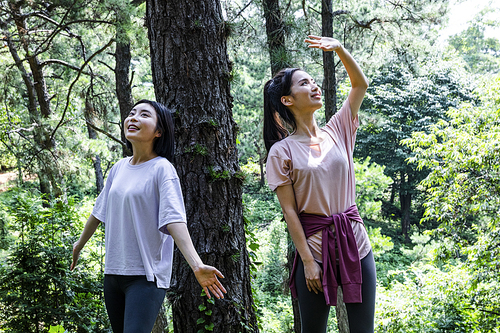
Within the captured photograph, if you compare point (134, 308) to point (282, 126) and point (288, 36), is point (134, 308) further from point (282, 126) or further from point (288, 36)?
point (288, 36)

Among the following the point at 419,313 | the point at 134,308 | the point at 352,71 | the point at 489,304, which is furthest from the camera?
the point at 419,313

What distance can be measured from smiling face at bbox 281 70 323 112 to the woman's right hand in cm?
73

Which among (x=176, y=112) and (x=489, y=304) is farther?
(x=489, y=304)

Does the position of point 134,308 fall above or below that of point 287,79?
below

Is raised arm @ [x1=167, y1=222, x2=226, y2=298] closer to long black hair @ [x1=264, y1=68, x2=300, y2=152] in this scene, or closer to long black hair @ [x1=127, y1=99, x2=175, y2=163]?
long black hair @ [x1=127, y1=99, x2=175, y2=163]

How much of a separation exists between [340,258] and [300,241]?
18 centimetres

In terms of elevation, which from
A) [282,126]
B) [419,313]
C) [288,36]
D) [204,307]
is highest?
[288,36]

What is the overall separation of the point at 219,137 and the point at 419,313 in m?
5.35

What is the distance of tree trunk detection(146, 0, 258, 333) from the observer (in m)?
2.40

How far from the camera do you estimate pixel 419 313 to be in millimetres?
6176

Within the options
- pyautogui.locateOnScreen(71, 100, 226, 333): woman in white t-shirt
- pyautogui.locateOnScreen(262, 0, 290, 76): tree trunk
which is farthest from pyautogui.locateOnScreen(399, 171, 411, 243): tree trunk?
pyautogui.locateOnScreen(71, 100, 226, 333): woman in white t-shirt

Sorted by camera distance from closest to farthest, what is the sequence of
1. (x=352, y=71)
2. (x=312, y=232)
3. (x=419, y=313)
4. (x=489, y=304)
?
(x=312, y=232) < (x=352, y=71) < (x=489, y=304) < (x=419, y=313)

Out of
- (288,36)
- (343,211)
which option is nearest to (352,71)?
(343,211)

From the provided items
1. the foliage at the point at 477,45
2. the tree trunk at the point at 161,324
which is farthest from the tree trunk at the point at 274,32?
the foliage at the point at 477,45
